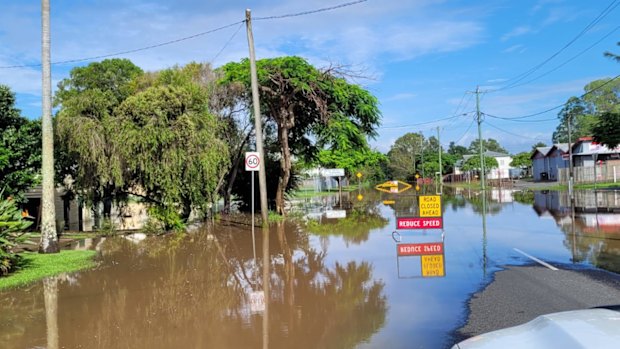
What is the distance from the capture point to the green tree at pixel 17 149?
63.2 feet

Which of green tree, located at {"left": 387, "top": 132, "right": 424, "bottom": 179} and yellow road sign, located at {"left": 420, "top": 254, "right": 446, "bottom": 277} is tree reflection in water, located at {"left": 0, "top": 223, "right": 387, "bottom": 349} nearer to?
yellow road sign, located at {"left": 420, "top": 254, "right": 446, "bottom": 277}

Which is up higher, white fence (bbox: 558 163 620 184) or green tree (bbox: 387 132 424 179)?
green tree (bbox: 387 132 424 179)

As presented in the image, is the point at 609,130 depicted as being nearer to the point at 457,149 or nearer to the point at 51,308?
the point at 51,308

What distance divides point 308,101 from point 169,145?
27.4 feet

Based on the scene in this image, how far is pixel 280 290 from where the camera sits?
8.83 metres

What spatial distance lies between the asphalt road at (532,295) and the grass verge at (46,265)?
8553 millimetres

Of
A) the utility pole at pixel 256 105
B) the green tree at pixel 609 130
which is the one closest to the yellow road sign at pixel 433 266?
the utility pole at pixel 256 105

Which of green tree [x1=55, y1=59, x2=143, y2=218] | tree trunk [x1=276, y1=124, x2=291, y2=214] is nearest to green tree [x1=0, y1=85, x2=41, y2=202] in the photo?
green tree [x1=55, y1=59, x2=143, y2=218]

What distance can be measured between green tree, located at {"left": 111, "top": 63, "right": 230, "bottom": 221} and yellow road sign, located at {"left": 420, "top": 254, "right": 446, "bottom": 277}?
10.3 meters

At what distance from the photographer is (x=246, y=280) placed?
9859mm

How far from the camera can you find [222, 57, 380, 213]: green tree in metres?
23.1

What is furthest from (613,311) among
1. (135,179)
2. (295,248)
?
(135,179)

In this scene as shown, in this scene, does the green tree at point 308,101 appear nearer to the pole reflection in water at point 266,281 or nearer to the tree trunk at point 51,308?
the pole reflection in water at point 266,281

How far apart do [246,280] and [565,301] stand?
5.56m
